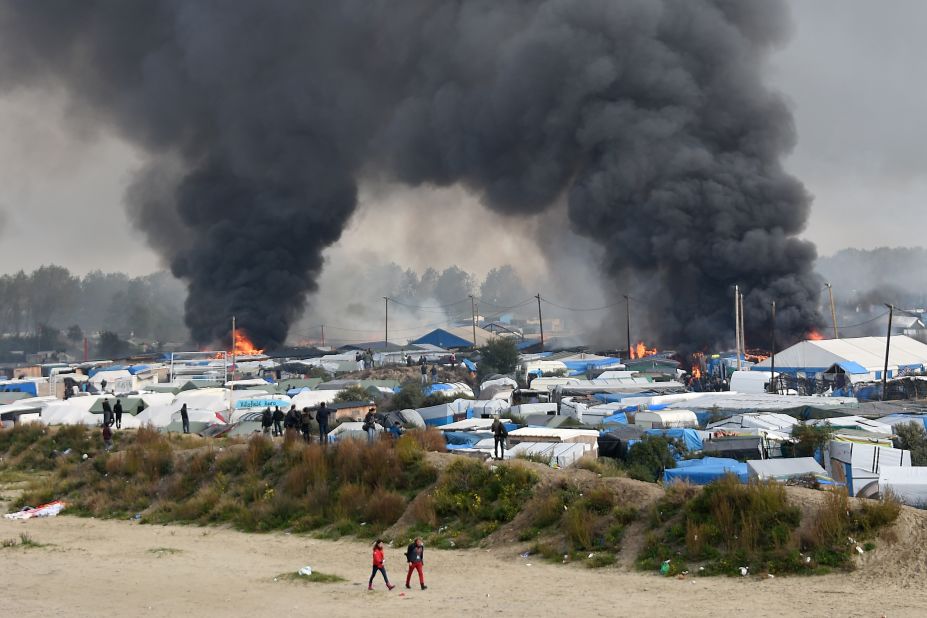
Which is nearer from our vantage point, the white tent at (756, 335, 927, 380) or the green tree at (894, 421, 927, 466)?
the green tree at (894, 421, 927, 466)

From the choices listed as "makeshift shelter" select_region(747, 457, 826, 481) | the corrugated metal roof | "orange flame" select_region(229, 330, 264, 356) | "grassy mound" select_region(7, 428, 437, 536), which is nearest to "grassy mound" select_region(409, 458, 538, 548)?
"grassy mound" select_region(7, 428, 437, 536)

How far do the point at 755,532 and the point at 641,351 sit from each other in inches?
1680

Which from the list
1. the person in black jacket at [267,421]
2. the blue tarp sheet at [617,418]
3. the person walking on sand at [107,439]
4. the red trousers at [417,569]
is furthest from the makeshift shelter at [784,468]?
the person walking on sand at [107,439]

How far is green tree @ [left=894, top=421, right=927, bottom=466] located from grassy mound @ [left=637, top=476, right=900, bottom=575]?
7.41 meters

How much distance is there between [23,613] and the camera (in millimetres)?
11117

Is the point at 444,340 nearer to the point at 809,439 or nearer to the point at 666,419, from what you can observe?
the point at 666,419

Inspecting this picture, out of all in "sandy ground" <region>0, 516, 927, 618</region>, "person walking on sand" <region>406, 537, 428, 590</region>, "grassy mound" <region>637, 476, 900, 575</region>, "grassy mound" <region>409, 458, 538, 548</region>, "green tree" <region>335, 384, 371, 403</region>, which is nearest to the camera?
"sandy ground" <region>0, 516, 927, 618</region>

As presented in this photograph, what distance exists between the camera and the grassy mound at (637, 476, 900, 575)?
11.5 m

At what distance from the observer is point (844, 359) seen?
39031 millimetres

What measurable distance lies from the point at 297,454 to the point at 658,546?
8.25m

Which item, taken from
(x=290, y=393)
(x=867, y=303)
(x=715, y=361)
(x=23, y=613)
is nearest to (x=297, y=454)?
(x=23, y=613)

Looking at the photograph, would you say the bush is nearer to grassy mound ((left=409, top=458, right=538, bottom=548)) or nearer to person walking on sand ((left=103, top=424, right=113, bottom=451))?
grassy mound ((left=409, top=458, right=538, bottom=548))

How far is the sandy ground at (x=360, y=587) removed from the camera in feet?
34.0

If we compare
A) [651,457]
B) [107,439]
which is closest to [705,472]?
[651,457]
